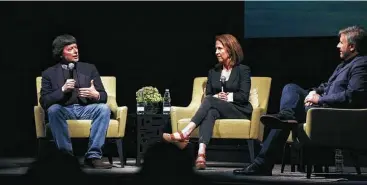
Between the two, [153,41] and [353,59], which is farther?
[153,41]

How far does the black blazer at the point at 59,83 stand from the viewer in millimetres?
5441

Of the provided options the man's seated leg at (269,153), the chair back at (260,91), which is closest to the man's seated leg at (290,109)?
the man's seated leg at (269,153)

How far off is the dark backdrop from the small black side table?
1.06m

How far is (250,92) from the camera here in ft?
19.3

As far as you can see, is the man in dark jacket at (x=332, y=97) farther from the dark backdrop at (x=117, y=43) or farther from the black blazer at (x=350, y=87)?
the dark backdrop at (x=117, y=43)

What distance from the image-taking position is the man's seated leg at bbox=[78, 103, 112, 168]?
536 cm

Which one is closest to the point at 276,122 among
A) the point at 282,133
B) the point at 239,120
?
the point at 282,133

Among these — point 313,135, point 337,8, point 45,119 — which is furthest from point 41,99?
point 337,8

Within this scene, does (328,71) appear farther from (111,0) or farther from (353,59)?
(111,0)

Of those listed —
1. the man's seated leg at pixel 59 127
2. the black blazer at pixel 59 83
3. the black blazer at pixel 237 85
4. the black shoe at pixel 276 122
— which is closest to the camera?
the black shoe at pixel 276 122

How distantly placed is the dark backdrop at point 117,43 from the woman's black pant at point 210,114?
1.34 meters

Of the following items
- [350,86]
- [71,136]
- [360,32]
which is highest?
[360,32]

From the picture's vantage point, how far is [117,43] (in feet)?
22.9

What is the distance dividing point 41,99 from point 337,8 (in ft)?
8.92
